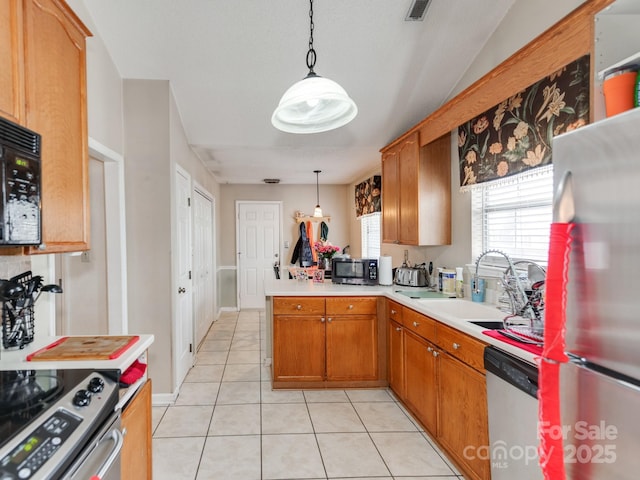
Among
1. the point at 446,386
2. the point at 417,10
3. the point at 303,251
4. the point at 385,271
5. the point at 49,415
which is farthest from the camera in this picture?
the point at 303,251

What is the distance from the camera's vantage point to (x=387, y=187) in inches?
148

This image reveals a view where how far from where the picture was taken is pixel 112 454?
120 centimetres

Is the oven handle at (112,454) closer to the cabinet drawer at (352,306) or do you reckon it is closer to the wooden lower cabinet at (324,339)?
the wooden lower cabinet at (324,339)

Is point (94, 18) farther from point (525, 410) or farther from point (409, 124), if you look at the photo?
point (525, 410)

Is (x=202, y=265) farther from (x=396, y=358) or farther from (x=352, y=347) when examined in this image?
(x=396, y=358)

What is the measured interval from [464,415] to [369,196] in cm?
359

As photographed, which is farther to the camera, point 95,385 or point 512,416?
point 512,416

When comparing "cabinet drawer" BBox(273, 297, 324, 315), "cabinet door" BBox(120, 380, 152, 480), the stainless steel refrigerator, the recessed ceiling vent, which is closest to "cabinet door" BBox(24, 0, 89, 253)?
"cabinet door" BBox(120, 380, 152, 480)

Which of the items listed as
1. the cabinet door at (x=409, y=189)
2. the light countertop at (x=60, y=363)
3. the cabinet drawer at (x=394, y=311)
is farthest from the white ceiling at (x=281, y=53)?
the light countertop at (x=60, y=363)

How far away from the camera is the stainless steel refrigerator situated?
77cm

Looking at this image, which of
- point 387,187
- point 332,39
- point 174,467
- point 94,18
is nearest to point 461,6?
point 332,39

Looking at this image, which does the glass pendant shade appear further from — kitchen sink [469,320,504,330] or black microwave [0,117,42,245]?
kitchen sink [469,320,504,330]

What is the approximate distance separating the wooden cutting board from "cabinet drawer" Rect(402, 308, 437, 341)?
1787 mm

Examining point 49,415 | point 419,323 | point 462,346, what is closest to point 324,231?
point 419,323
